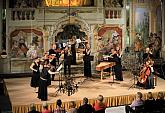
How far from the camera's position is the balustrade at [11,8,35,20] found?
1870 cm

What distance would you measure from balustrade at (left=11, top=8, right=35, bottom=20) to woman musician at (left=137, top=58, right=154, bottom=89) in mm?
6583

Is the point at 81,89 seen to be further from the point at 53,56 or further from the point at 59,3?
the point at 59,3

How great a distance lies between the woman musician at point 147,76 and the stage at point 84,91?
25 cm

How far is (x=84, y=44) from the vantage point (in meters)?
19.8

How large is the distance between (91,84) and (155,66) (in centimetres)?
500

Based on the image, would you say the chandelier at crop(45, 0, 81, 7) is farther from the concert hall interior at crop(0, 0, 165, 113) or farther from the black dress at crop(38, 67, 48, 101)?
the black dress at crop(38, 67, 48, 101)

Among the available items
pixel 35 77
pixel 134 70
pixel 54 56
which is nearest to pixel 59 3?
pixel 54 56

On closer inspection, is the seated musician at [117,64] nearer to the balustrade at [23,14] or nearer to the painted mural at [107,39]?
the painted mural at [107,39]

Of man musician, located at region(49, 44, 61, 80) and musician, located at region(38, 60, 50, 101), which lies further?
man musician, located at region(49, 44, 61, 80)

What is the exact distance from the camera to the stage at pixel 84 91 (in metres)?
13.5

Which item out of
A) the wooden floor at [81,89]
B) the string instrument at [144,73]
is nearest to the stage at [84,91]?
the wooden floor at [81,89]

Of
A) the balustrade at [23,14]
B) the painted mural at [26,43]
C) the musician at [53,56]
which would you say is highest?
the balustrade at [23,14]

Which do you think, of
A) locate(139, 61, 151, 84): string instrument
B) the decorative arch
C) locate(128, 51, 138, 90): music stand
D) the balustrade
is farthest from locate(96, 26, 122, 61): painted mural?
locate(139, 61, 151, 84): string instrument

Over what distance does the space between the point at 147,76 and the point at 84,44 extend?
546 cm
